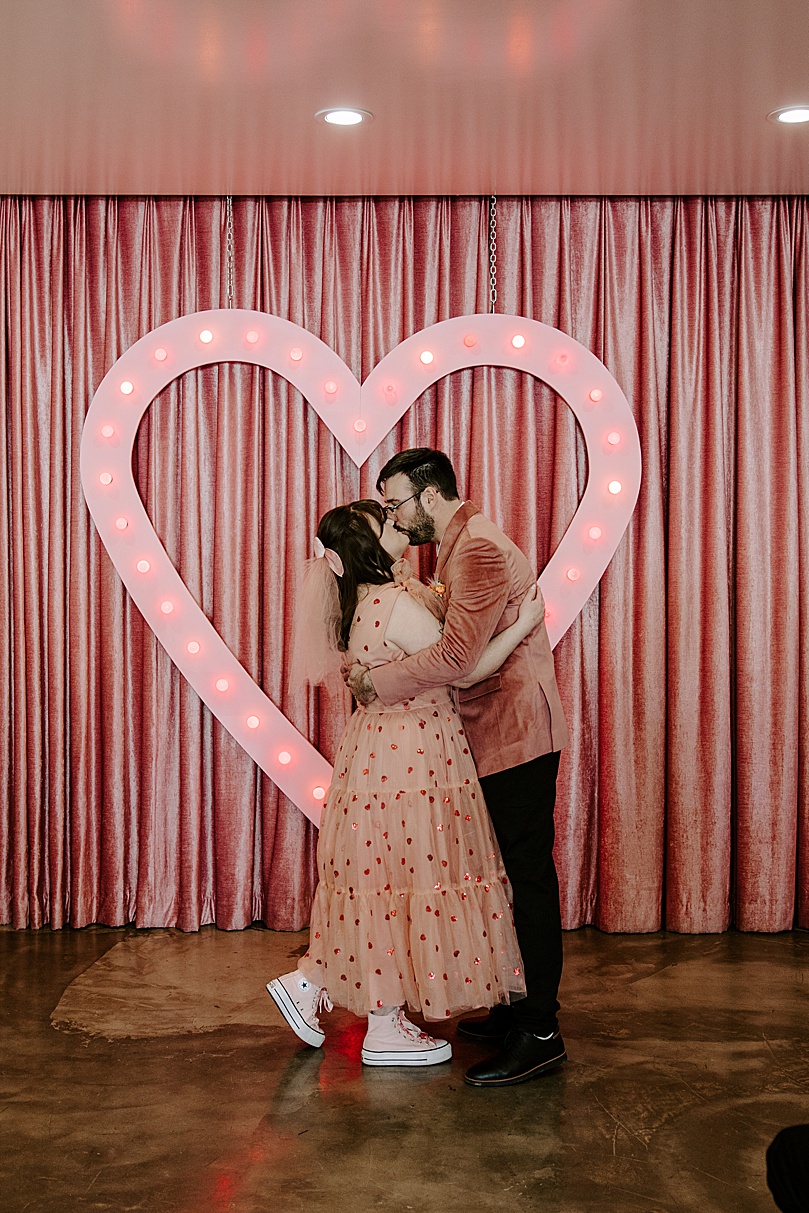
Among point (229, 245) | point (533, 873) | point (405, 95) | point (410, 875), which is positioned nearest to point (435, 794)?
point (410, 875)

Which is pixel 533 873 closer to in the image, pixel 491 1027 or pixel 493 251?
pixel 491 1027

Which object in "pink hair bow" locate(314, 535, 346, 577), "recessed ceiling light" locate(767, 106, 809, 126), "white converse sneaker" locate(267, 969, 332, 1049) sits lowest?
"white converse sneaker" locate(267, 969, 332, 1049)

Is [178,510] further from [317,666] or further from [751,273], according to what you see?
[751,273]

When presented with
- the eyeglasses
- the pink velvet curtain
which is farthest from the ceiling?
the eyeglasses

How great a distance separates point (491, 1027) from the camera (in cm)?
319

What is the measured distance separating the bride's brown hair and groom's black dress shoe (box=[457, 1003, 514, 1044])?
1.16 metres

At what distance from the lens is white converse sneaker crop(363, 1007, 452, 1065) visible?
2.98 meters

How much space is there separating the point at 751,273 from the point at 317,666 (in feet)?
7.18

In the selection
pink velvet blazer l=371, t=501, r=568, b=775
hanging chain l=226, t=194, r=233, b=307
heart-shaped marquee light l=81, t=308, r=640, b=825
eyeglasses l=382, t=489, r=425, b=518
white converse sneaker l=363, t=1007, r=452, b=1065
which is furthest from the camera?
hanging chain l=226, t=194, r=233, b=307

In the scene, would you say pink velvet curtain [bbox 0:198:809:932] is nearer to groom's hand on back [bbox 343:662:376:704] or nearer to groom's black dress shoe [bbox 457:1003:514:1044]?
groom's black dress shoe [bbox 457:1003:514:1044]

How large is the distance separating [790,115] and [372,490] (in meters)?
1.75

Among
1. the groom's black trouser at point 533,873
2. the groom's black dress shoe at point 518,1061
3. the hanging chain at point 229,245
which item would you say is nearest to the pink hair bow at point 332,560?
the groom's black trouser at point 533,873

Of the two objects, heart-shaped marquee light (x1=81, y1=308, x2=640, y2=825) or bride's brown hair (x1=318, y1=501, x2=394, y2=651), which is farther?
heart-shaped marquee light (x1=81, y1=308, x2=640, y2=825)

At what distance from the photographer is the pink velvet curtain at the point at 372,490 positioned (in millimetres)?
4062
